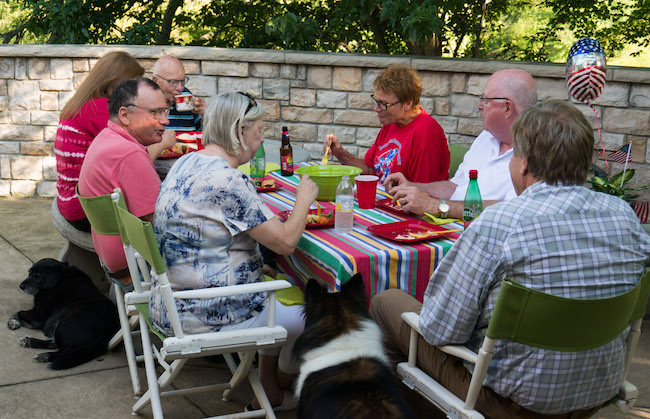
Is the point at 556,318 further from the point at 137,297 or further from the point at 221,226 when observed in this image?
the point at 137,297

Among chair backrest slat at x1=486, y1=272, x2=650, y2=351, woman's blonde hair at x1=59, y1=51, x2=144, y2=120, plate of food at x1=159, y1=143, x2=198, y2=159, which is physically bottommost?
chair backrest slat at x1=486, y1=272, x2=650, y2=351

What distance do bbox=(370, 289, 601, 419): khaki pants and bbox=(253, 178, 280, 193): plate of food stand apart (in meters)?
1.19

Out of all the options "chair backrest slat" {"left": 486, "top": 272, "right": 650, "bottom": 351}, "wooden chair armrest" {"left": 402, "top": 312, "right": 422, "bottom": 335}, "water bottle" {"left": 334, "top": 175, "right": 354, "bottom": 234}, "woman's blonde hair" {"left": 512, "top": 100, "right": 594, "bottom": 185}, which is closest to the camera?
"chair backrest slat" {"left": 486, "top": 272, "right": 650, "bottom": 351}

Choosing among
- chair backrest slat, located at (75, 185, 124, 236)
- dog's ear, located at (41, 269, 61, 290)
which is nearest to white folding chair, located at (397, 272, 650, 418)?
chair backrest slat, located at (75, 185, 124, 236)

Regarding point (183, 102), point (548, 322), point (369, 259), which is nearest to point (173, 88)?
point (183, 102)

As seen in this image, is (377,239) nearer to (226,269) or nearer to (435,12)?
(226,269)

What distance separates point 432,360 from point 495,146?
166 centimetres

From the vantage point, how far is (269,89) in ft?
21.1

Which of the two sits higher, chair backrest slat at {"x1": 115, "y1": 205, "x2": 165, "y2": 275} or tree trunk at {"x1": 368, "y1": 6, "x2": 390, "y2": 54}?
tree trunk at {"x1": 368, "y1": 6, "x2": 390, "y2": 54}

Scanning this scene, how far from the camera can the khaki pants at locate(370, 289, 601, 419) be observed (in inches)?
84.7

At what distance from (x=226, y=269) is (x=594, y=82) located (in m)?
3.00

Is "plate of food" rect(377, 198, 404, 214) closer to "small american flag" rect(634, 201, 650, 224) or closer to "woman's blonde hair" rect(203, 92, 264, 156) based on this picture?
"woman's blonde hair" rect(203, 92, 264, 156)

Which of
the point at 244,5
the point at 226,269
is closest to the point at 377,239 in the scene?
the point at 226,269

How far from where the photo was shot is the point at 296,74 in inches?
251
